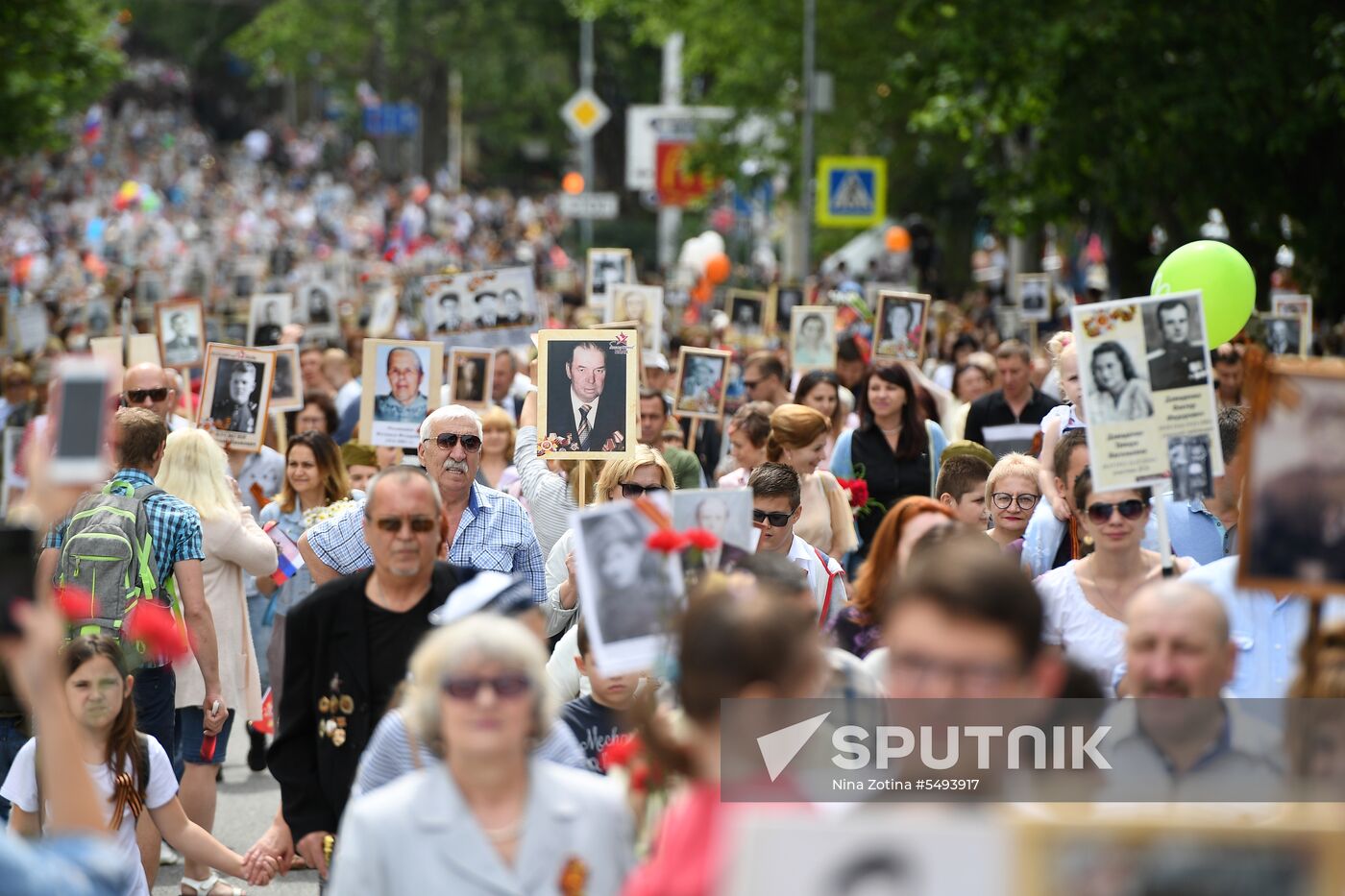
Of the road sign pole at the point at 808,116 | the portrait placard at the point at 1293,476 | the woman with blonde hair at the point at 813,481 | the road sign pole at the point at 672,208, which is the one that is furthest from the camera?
the road sign pole at the point at 672,208

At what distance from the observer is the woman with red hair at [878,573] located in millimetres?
5602

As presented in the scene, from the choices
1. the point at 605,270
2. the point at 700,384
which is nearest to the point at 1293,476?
the point at 700,384

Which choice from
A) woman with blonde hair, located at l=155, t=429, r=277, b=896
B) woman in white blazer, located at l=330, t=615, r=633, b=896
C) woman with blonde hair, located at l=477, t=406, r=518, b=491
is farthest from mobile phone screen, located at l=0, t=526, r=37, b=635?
woman with blonde hair, located at l=477, t=406, r=518, b=491

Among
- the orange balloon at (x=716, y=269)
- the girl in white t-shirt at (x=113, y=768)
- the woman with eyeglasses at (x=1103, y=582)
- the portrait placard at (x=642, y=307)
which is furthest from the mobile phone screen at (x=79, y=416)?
the orange balloon at (x=716, y=269)

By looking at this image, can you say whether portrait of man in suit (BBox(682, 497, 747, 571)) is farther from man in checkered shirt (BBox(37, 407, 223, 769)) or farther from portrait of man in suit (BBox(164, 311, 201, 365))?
portrait of man in suit (BBox(164, 311, 201, 365))

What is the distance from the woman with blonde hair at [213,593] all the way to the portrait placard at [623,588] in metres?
3.44

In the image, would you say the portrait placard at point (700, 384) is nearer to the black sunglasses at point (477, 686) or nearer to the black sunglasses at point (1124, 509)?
the black sunglasses at point (1124, 509)

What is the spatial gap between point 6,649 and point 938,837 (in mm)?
1689

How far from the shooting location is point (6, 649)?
3848 millimetres

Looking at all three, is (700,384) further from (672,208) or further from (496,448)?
(672,208)

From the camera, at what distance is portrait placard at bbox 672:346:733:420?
13.0 m

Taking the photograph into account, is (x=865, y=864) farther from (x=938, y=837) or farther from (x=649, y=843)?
(x=649, y=843)

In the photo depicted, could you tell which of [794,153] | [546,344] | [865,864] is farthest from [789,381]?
[794,153]

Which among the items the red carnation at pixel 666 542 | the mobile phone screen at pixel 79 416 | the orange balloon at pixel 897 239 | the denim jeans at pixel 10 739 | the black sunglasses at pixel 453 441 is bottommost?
the denim jeans at pixel 10 739
